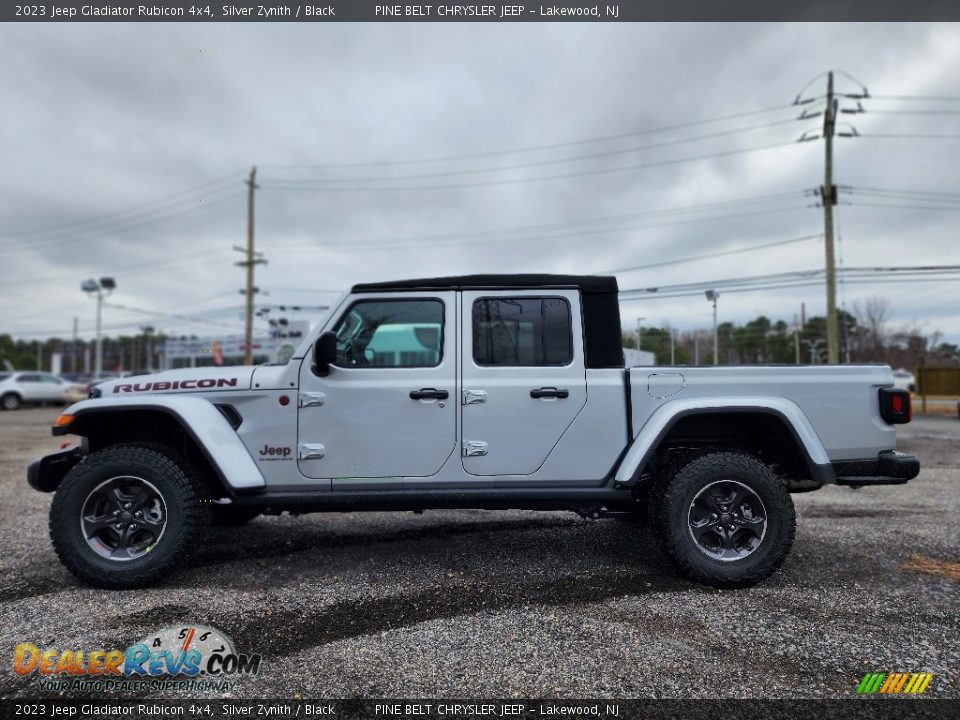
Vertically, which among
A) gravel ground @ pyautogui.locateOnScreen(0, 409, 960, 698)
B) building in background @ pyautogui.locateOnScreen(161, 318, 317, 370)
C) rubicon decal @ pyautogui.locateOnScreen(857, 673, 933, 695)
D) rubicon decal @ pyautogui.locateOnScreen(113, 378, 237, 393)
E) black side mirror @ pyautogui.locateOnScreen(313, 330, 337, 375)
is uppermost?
building in background @ pyautogui.locateOnScreen(161, 318, 317, 370)

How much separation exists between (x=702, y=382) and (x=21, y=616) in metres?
4.11

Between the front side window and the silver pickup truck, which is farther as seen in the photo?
the front side window

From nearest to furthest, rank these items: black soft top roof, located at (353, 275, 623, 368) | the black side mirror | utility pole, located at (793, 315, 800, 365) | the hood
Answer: the black side mirror
the hood
black soft top roof, located at (353, 275, 623, 368)
utility pole, located at (793, 315, 800, 365)

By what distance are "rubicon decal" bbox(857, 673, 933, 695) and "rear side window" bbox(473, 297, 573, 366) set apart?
6.95 feet

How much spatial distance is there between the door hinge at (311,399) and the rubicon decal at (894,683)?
3.05 m

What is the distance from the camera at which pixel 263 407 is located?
3.42m

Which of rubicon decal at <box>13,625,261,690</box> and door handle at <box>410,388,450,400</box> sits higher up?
door handle at <box>410,388,450,400</box>

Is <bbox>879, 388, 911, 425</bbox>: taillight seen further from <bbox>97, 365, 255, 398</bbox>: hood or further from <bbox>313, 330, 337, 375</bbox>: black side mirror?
<bbox>97, 365, 255, 398</bbox>: hood

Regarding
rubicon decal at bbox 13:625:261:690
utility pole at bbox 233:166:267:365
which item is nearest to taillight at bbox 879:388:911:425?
rubicon decal at bbox 13:625:261:690

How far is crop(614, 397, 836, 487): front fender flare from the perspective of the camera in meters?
3.28

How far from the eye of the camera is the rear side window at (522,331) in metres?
3.52

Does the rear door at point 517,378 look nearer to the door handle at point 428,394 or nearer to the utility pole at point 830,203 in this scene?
the door handle at point 428,394

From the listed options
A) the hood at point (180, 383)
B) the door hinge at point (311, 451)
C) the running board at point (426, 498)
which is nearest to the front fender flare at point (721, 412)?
the running board at point (426, 498)

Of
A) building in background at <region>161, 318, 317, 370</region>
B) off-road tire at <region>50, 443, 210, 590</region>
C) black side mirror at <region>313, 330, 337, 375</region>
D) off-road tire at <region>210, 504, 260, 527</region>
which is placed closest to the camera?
off-road tire at <region>50, 443, 210, 590</region>
